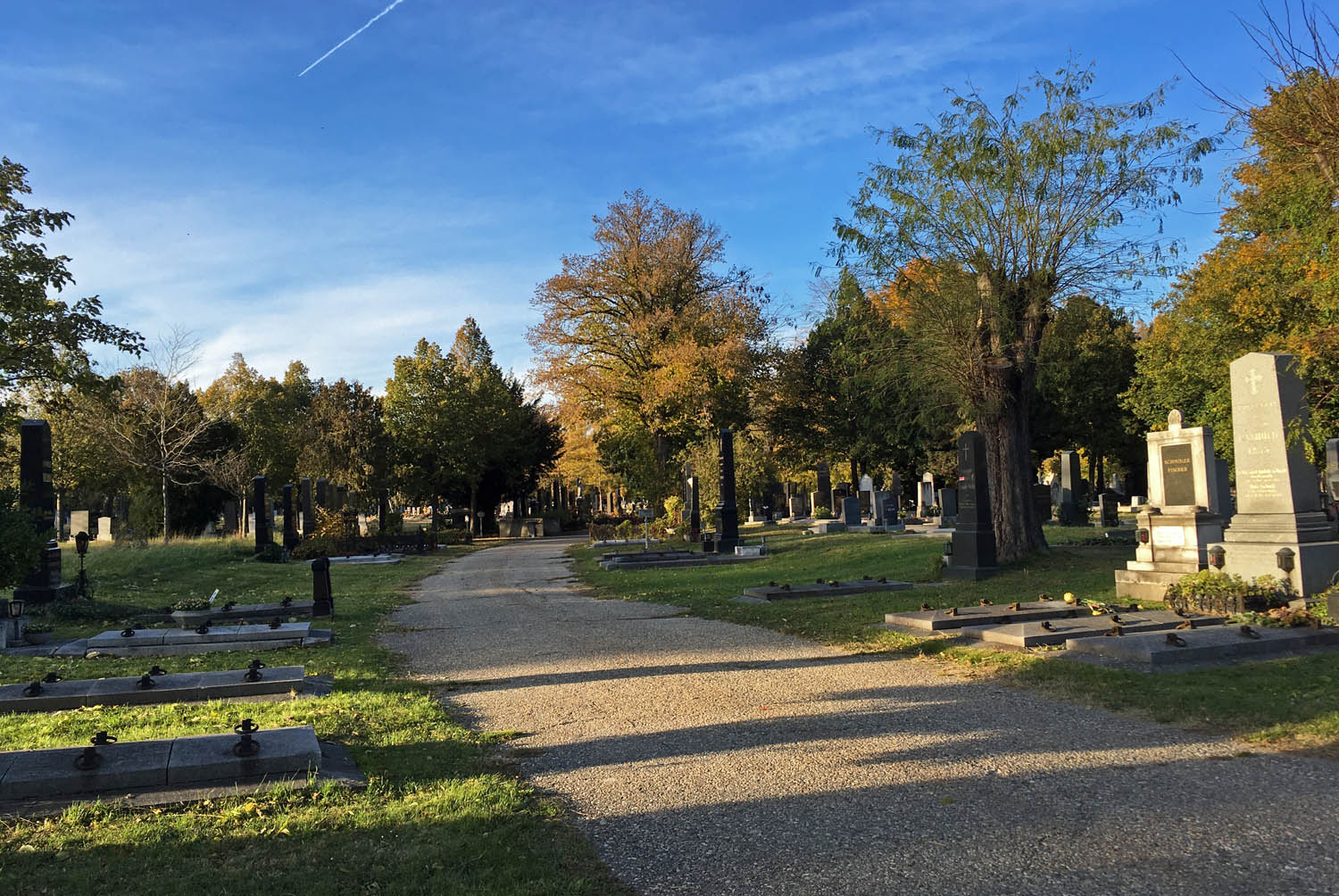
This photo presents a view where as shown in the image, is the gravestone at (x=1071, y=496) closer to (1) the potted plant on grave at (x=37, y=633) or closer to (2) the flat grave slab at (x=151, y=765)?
(1) the potted plant on grave at (x=37, y=633)

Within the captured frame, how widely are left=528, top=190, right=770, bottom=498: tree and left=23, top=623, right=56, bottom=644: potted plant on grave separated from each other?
25.8 metres

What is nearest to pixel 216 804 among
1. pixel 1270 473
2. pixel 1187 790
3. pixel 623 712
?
pixel 623 712

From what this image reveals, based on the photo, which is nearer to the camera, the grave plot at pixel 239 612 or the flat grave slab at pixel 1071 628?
the flat grave slab at pixel 1071 628

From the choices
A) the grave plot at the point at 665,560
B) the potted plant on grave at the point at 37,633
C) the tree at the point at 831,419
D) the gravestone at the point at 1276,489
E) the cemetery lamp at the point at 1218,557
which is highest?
the tree at the point at 831,419

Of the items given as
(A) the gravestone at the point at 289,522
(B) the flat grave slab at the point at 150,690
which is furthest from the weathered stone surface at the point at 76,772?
(A) the gravestone at the point at 289,522

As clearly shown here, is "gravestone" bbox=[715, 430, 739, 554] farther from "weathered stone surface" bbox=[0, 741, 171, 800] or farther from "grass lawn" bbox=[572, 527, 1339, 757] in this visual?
"weathered stone surface" bbox=[0, 741, 171, 800]

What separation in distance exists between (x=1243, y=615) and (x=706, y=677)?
5.51 m

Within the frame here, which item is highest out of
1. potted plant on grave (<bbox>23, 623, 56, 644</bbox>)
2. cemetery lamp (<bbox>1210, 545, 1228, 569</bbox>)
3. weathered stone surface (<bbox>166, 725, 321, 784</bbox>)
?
cemetery lamp (<bbox>1210, 545, 1228, 569</bbox>)

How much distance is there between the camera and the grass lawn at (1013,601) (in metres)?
5.97

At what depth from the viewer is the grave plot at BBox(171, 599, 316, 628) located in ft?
41.0

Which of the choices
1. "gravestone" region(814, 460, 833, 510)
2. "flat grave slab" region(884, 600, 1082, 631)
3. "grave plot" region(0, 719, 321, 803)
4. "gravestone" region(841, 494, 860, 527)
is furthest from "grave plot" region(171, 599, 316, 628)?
"gravestone" region(814, 460, 833, 510)

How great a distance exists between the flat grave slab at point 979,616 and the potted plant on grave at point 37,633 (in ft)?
33.8

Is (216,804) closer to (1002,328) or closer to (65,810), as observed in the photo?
(65,810)

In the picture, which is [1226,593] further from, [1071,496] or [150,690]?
[1071,496]
